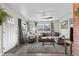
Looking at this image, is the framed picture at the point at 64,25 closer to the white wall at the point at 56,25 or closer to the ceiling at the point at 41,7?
the white wall at the point at 56,25

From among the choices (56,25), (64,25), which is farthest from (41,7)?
(56,25)

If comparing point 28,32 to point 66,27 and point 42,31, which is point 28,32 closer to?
point 42,31

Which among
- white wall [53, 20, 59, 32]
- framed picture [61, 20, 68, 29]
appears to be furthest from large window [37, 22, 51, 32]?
framed picture [61, 20, 68, 29]

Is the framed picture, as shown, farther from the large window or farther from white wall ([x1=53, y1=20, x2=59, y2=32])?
the large window

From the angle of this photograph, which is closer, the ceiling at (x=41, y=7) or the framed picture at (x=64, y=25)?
the ceiling at (x=41, y=7)

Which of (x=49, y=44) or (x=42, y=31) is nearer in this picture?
(x=49, y=44)

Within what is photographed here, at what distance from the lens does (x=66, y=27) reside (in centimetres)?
1090

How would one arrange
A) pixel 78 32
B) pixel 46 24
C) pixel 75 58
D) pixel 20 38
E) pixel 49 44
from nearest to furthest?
pixel 75 58, pixel 78 32, pixel 49 44, pixel 20 38, pixel 46 24

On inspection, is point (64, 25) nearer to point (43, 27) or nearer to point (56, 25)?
point (56, 25)

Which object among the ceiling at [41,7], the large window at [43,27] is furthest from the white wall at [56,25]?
the ceiling at [41,7]

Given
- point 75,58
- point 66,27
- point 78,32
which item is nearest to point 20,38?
point 66,27

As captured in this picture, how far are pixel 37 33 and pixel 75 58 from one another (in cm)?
818

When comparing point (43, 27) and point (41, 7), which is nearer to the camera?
point (41, 7)

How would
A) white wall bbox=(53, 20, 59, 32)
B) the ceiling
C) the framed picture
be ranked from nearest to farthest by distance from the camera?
the ceiling, the framed picture, white wall bbox=(53, 20, 59, 32)
